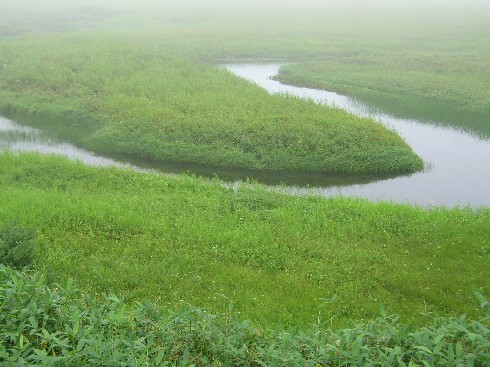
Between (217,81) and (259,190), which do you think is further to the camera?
(217,81)

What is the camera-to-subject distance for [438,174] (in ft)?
65.2

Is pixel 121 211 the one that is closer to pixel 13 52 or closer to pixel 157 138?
pixel 157 138

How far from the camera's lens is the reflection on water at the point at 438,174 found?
1780 centimetres

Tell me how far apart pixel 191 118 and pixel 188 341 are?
17647 mm

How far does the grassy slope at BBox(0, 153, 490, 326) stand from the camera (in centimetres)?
1059

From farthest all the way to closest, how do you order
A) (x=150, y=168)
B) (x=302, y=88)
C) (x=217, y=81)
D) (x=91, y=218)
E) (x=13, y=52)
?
(x=13, y=52)
(x=302, y=88)
(x=217, y=81)
(x=150, y=168)
(x=91, y=218)

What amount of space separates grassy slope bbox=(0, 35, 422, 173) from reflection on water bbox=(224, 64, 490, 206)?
102 cm

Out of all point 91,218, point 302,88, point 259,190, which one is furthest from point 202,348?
point 302,88

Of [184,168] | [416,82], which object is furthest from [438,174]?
[416,82]

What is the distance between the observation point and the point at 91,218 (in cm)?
1358

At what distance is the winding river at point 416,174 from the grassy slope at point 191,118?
736 millimetres

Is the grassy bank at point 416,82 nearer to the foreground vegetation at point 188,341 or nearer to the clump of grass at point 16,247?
the clump of grass at point 16,247

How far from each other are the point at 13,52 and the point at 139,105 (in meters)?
16.9

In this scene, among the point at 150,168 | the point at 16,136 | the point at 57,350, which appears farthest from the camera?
the point at 16,136
